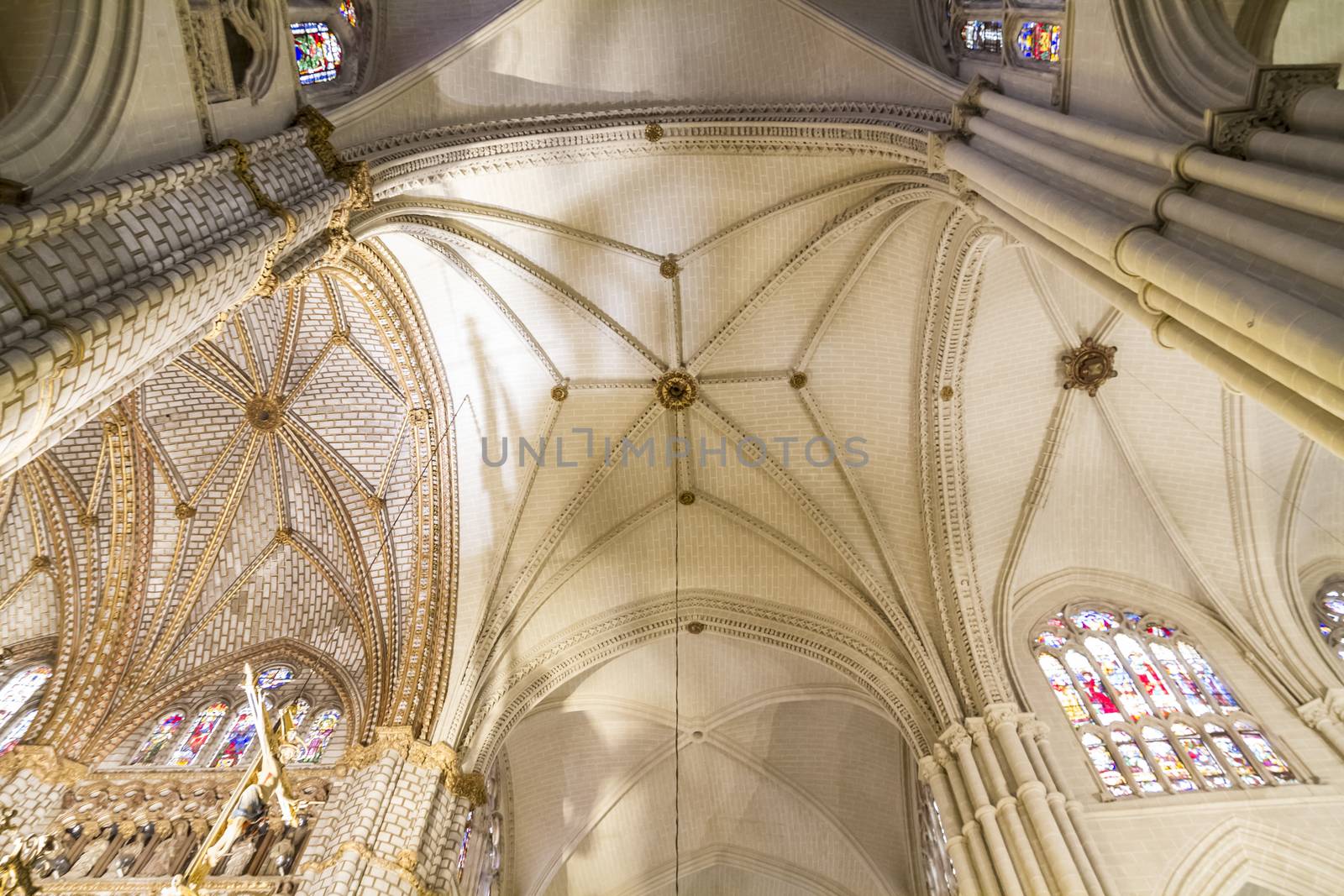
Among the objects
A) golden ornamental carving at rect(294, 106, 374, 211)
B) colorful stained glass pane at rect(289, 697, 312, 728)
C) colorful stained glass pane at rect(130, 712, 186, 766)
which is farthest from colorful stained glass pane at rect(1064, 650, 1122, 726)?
colorful stained glass pane at rect(130, 712, 186, 766)

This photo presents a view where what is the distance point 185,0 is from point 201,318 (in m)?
2.74

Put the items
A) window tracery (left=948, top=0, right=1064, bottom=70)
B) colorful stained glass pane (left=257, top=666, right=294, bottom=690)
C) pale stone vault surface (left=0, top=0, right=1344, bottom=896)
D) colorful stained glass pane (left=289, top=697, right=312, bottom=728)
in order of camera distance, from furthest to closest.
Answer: colorful stained glass pane (left=257, top=666, right=294, bottom=690) < colorful stained glass pane (left=289, top=697, right=312, bottom=728) < pale stone vault surface (left=0, top=0, right=1344, bottom=896) < window tracery (left=948, top=0, right=1064, bottom=70)

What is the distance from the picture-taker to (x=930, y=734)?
36.8 feet

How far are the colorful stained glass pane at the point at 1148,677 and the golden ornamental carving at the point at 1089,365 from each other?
4214mm

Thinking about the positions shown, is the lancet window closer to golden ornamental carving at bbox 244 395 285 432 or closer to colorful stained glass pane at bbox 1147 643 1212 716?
golden ornamental carving at bbox 244 395 285 432

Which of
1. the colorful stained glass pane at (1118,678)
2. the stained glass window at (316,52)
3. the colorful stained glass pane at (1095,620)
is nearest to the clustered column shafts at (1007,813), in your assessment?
the colorful stained glass pane at (1118,678)

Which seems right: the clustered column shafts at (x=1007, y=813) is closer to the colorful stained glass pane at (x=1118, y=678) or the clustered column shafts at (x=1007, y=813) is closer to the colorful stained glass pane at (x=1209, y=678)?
the colorful stained glass pane at (x=1118, y=678)

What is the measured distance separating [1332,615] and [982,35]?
33.4 ft

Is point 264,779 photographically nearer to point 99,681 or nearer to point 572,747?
point 99,681

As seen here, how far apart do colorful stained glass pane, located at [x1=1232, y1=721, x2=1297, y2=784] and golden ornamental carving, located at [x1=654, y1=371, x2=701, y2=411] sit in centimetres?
964

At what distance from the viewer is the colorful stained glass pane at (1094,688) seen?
36.6ft

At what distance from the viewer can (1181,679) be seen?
11.6 m

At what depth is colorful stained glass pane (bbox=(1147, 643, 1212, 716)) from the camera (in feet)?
36.3

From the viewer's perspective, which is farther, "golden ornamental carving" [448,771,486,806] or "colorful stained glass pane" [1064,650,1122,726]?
"colorful stained glass pane" [1064,650,1122,726]
